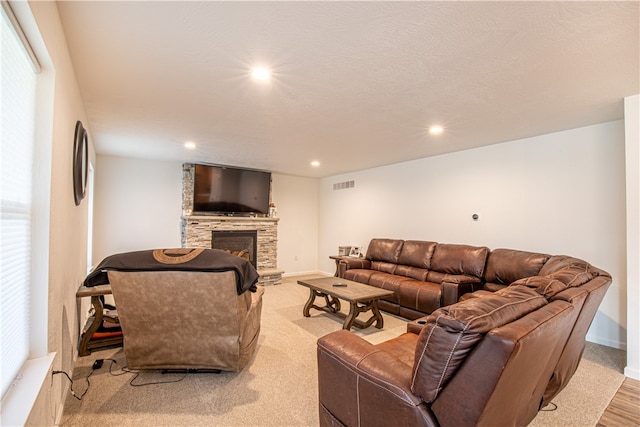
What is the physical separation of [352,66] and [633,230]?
2863 mm

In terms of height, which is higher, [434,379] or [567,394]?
[434,379]

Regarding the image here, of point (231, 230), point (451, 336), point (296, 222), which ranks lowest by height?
point (451, 336)

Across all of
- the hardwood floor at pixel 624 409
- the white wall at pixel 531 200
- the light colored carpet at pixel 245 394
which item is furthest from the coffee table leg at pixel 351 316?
the white wall at pixel 531 200

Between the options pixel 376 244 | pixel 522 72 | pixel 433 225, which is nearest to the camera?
pixel 522 72

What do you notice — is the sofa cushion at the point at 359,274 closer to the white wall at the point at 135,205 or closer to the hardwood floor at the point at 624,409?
the hardwood floor at the point at 624,409

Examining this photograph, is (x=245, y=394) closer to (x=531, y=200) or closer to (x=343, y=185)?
(x=531, y=200)

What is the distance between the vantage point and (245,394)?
2.16m

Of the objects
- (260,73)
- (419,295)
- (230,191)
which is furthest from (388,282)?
(230,191)

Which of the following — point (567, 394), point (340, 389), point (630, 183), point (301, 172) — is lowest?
point (567, 394)

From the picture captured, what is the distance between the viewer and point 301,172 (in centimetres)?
652

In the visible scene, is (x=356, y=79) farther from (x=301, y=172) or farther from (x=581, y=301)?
(x=301, y=172)

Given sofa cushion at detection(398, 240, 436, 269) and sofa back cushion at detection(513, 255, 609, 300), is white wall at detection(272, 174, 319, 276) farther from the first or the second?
sofa back cushion at detection(513, 255, 609, 300)

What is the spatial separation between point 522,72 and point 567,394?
2.48 meters

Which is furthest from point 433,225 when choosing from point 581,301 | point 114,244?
point 114,244
